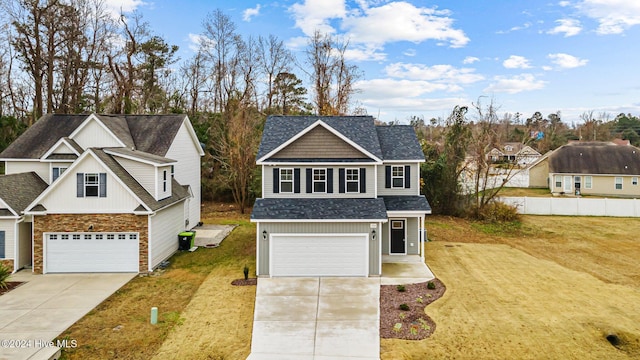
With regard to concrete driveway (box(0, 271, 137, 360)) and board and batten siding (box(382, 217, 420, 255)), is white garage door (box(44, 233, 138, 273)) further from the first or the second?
board and batten siding (box(382, 217, 420, 255))

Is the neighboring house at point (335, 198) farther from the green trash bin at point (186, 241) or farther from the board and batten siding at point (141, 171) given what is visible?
the green trash bin at point (186, 241)

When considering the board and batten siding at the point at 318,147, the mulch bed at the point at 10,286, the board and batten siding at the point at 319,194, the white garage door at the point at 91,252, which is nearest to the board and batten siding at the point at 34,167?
the white garage door at the point at 91,252

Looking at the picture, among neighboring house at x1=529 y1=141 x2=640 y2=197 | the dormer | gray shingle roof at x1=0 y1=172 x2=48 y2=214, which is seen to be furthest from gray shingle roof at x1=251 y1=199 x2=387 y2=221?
neighboring house at x1=529 y1=141 x2=640 y2=197

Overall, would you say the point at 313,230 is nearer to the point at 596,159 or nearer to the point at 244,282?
the point at 244,282

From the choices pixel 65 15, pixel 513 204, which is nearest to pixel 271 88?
pixel 65 15

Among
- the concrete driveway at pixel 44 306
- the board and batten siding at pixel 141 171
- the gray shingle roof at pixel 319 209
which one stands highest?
the board and batten siding at pixel 141 171

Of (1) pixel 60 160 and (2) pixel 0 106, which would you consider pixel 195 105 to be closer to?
(2) pixel 0 106
